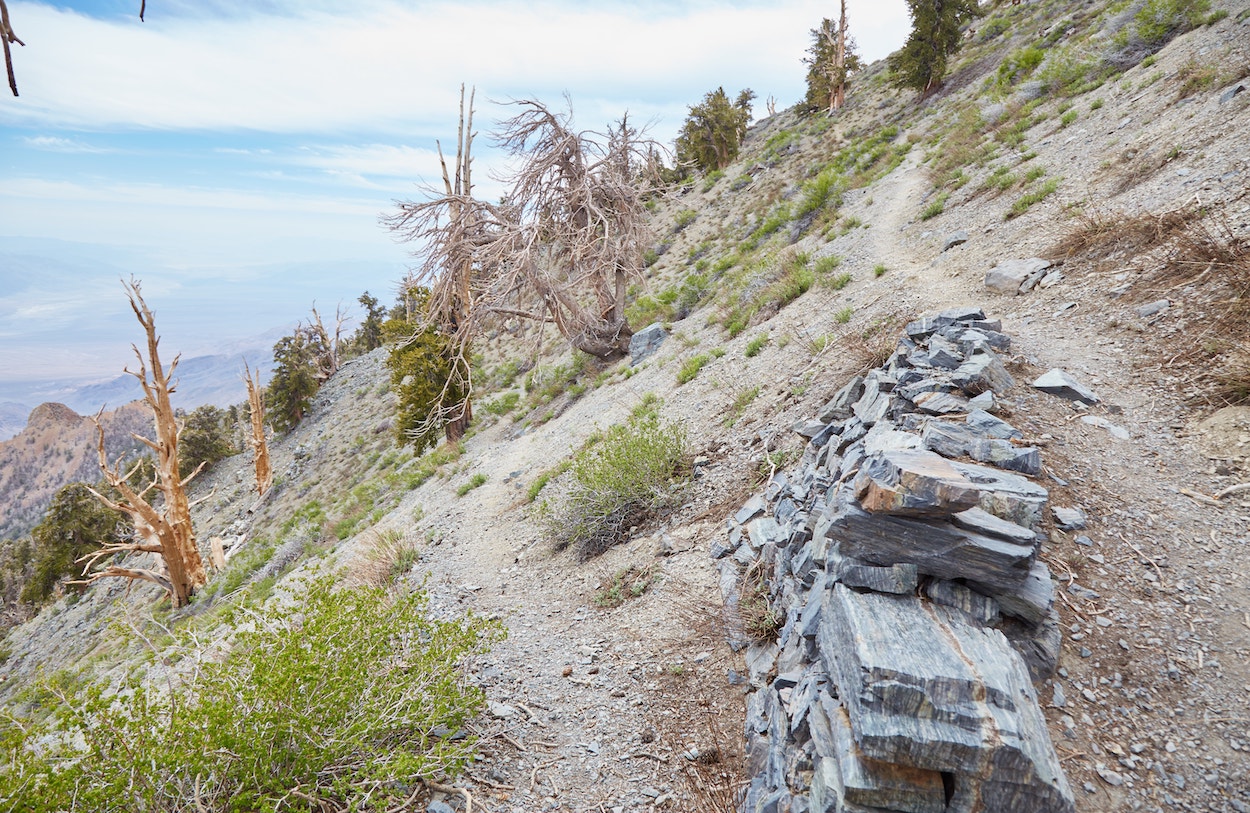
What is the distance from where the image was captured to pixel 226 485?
31.8 metres

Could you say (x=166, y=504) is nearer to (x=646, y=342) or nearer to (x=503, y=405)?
(x=503, y=405)

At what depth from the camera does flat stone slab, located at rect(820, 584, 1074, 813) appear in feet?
8.10

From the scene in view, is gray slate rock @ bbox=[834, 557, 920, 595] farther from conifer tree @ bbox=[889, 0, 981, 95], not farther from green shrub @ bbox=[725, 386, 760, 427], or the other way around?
conifer tree @ bbox=[889, 0, 981, 95]

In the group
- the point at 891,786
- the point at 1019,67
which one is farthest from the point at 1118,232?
the point at 1019,67

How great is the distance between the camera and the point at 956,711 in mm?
2568

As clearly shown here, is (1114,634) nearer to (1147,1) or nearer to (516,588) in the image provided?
(516,588)

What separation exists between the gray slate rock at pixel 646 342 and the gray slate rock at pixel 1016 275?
790 centimetres

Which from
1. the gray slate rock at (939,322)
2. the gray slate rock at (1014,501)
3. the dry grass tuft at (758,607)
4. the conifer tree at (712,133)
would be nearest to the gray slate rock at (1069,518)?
the gray slate rock at (1014,501)

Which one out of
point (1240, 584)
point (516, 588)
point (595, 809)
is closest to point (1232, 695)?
point (1240, 584)

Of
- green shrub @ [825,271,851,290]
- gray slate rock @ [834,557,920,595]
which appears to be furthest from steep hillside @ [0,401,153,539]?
gray slate rock @ [834,557,920,595]

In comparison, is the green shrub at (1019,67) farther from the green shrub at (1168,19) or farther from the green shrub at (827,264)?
the green shrub at (827,264)

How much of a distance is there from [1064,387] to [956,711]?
3.93 m

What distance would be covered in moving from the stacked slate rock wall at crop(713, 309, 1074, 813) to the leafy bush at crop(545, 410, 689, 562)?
249cm

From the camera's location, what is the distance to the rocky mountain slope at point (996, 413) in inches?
129
